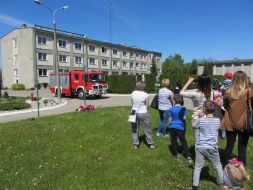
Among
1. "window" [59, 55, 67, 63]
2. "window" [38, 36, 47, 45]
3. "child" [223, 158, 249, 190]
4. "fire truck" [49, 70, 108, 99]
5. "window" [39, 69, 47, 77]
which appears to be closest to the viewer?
"child" [223, 158, 249, 190]

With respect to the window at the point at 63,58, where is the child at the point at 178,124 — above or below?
below

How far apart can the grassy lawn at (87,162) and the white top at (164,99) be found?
3.01ft

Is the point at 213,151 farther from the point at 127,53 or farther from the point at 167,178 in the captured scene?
the point at 127,53

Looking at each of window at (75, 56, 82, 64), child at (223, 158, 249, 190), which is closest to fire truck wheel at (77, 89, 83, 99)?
child at (223, 158, 249, 190)

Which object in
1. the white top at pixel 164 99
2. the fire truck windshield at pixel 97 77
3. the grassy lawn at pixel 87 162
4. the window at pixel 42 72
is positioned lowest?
the grassy lawn at pixel 87 162

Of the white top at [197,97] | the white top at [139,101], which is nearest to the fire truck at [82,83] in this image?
the white top at [139,101]

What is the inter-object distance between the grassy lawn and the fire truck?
19.2 metres

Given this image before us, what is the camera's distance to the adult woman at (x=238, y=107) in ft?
17.2

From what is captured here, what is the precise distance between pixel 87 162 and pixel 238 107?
3231mm

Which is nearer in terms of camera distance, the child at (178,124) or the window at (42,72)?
the child at (178,124)

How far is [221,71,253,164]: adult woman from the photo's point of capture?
525 cm

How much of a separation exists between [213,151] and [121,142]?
3243 mm

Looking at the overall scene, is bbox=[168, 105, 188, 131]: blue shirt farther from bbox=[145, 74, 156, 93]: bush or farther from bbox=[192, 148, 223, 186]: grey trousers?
bbox=[145, 74, 156, 93]: bush

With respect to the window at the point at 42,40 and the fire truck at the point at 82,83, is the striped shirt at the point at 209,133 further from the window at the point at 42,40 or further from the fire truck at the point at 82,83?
the window at the point at 42,40
